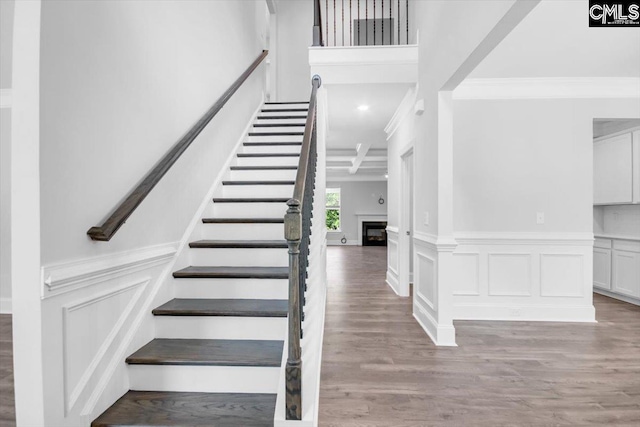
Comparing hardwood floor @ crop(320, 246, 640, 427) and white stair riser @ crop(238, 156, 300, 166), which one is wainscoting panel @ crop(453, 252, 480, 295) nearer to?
hardwood floor @ crop(320, 246, 640, 427)

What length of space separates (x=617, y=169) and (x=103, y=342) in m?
5.74

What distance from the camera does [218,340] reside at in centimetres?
190

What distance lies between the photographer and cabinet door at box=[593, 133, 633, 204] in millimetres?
4203

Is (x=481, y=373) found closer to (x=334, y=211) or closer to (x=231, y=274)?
(x=231, y=274)

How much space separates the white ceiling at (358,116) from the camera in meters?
3.90

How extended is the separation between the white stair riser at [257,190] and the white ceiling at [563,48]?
227cm

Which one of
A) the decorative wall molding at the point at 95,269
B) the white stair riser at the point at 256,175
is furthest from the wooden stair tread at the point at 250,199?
the decorative wall molding at the point at 95,269

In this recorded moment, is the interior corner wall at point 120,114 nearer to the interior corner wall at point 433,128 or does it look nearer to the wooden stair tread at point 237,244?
the wooden stair tread at point 237,244

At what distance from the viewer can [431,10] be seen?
3.14m

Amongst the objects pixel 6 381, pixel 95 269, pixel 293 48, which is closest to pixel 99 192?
pixel 95 269

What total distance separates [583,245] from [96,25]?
450 centimetres

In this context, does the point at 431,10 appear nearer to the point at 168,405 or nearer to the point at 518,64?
the point at 518,64

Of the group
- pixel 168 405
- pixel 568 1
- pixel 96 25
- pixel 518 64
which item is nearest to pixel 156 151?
pixel 96 25

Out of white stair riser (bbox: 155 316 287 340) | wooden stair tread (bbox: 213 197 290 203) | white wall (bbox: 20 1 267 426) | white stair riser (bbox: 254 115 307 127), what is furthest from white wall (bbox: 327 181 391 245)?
white stair riser (bbox: 155 316 287 340)
